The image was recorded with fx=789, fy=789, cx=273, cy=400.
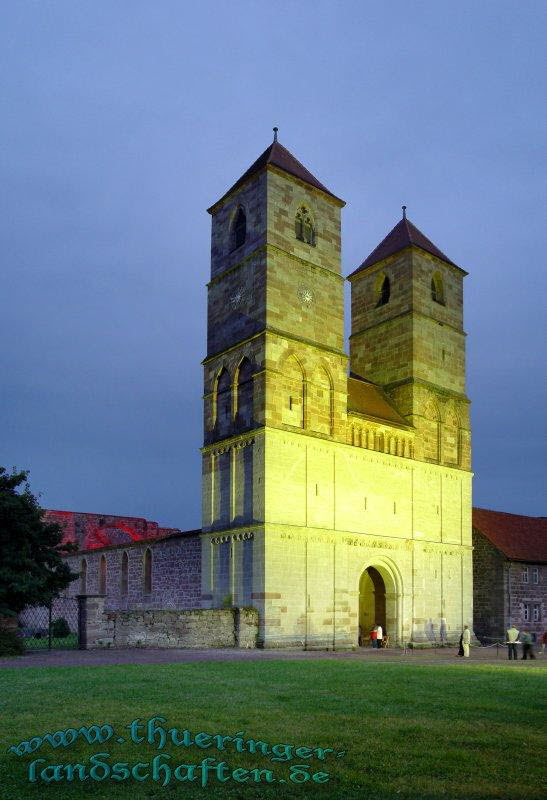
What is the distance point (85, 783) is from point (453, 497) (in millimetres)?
32538

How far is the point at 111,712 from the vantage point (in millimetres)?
10273

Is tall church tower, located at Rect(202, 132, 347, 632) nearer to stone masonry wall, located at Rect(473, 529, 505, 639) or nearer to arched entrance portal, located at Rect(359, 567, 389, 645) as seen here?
arched entrance portal, located at Rect(359, 567, 389, 645)

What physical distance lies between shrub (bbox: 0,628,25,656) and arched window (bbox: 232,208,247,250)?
18.3 metres

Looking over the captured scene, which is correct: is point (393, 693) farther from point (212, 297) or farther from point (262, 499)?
point (212, 297)

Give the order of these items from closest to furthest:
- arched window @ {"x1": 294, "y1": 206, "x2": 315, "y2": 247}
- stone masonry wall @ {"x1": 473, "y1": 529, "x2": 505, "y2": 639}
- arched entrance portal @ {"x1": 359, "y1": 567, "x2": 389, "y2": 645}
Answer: arched window @ {"x1": 294, "y1": 206, "x2": 315, "y2": 247} → arched entrance portal @ {"x1": 359, "y1": 567, "x2": 389, "y2": 645} → stone masonry wall @ {"x1": 473, "y1": 529, "x2": 505, "y2": 639}

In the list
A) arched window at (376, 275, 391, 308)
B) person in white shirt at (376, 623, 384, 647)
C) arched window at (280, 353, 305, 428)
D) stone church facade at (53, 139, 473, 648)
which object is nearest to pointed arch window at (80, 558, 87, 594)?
stone church facade at (53, 139, 473, 648)

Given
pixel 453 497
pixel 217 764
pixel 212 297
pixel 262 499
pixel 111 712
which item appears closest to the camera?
pixel 217 764

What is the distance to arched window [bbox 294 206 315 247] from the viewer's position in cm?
3334

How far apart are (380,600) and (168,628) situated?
11898 mm

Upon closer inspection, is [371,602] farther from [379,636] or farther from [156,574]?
[156,574]

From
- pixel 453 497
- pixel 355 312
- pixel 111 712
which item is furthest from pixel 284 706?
pixel 355 312

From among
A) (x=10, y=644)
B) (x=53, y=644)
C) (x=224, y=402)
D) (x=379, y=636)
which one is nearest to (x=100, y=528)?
(x=53, y=644)

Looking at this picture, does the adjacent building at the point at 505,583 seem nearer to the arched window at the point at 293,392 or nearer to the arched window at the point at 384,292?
the arched window at the point at 384,292

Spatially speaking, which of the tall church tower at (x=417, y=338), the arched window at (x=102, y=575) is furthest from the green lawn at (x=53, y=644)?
the tall church tower at (x=417, y=338)
